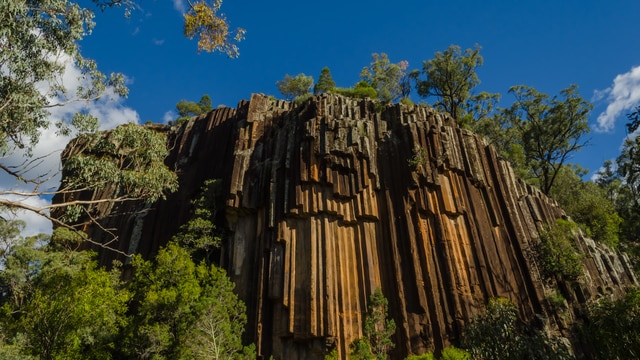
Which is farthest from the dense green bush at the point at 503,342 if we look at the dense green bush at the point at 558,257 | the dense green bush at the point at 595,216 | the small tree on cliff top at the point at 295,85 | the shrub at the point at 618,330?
the small tree on cliff top at the point at 295,85

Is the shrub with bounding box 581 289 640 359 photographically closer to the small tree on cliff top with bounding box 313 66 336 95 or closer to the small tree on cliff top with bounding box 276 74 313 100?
the small tree on cliff top with bounding box 313 66 336 95

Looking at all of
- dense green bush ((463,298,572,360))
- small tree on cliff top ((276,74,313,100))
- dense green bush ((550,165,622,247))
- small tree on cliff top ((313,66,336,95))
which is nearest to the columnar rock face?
dense green bush ((463,298,572,360))

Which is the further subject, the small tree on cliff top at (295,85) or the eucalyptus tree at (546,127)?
the small tree on cliff top at (295,85)

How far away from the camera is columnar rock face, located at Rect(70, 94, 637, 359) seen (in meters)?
18.4

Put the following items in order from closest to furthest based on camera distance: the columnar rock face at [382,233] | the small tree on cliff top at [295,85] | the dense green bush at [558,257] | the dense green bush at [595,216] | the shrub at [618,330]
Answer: the shrub at [618,330] < the columnar rock face at [382,233] < the dense green bush at [558,257] < the dense green bush at [595,216] < the small tree on cliff top at [295,85]

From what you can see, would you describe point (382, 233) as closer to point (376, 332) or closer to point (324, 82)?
point (376, 332)

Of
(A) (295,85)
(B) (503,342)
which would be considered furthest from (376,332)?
(A) (295,85)

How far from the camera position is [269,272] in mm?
20344

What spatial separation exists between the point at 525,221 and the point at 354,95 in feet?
55.2

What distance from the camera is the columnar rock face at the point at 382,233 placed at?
18.4 metres

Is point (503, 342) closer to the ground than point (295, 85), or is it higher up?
closer to the ground

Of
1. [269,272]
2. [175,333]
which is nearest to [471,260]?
[269,272]

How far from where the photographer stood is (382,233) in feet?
67.9

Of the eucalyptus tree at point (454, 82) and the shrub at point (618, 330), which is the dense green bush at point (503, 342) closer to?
the shrub at point (618, 330)
